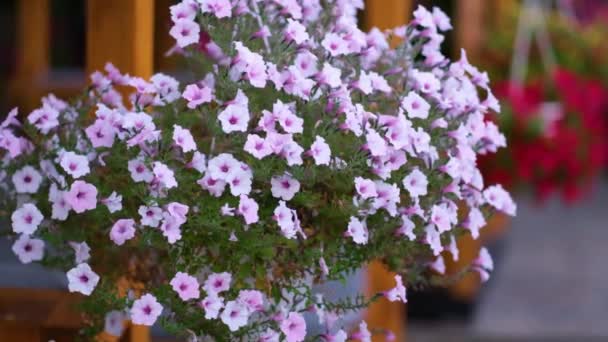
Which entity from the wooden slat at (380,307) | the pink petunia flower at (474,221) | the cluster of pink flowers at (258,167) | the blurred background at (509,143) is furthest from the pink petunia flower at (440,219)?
the wooden slat at (380,307)

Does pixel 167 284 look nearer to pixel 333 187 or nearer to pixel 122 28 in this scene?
pixel 333 187

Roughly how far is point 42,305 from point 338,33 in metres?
0.85

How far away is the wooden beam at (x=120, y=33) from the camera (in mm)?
2234

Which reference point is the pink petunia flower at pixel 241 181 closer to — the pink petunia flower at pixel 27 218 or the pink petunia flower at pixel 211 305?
the pink petunia flower at pixel 211 305

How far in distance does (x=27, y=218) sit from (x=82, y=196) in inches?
4.4

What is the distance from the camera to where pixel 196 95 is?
1.84 meters

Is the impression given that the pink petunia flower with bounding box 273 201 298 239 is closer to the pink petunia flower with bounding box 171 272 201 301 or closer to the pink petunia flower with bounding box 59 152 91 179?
the pink petunia flower with bounding box 171 272 201 301

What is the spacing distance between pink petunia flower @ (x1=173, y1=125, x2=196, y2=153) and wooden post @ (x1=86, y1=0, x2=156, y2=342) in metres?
0.48

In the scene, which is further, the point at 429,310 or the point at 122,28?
the point at 429,310

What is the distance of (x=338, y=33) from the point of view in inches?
80.7

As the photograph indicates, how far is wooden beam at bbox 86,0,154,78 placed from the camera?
2.23 meters

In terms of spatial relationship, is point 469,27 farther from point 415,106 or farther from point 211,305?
point 211,305

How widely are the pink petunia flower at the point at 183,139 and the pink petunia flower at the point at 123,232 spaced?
14cm

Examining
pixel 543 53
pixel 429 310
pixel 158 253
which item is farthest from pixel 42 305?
pixel 429 310
